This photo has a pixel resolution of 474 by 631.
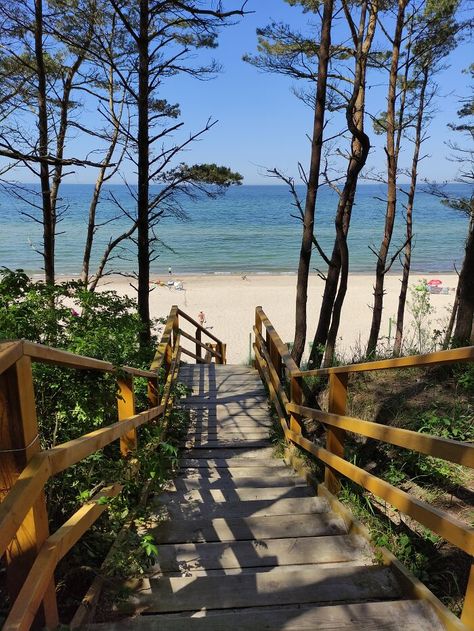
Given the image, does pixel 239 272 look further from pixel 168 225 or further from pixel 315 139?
pixel 168 225

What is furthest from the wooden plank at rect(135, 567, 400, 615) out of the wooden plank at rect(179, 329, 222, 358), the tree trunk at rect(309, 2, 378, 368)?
the wooden plank at rect(179, 329, 222, 358)

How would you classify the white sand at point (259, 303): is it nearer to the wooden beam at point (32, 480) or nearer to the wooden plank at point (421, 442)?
the wooden plank at point (421, 442)

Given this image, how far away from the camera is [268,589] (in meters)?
2.23

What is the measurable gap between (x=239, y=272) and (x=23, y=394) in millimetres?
28753

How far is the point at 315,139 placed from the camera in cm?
696

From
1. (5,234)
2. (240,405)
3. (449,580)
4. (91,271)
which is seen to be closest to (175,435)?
(240,405)

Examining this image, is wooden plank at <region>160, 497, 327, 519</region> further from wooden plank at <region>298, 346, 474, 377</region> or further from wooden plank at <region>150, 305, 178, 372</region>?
wooden plank at <region>150, 305, 178, 372</region>

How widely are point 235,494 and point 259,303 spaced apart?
60.3 ft

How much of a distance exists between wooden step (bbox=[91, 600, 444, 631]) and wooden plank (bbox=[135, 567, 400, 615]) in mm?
121

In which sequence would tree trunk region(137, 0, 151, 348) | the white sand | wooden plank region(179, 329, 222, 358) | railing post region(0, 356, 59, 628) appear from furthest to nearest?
the white sand → wooden plank region(179, 329, 222, 358) → tree trunk region(137, 0, 151, 348) → railing post region(0, 356, 59, 628)

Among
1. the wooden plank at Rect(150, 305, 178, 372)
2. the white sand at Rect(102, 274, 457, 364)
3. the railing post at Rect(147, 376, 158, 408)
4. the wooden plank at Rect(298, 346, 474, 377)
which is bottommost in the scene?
the white sand at Rect(102, 274, 457, 364)

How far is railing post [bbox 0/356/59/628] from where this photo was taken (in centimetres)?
144

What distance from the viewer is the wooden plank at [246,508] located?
3.13 metres

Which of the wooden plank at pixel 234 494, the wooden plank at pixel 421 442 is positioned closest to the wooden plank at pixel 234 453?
the wooden plank at pixel 234 494
